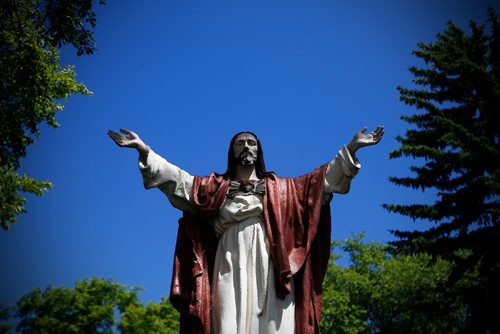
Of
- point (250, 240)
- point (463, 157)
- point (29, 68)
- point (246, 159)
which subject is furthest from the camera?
point (463, 157)

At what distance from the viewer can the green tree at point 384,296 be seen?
25.4 meters

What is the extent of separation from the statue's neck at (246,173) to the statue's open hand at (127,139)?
1178mm

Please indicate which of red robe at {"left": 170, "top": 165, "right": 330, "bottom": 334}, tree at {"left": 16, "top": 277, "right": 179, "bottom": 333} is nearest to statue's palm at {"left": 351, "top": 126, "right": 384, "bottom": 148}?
red robe at {"left": 170, "top": 165, "right": 330, "bottom": 334}

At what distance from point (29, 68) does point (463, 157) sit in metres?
13.0

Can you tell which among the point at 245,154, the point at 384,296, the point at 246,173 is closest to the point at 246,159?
the point at 245,154

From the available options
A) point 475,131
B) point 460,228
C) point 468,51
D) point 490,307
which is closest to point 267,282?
point 490,307

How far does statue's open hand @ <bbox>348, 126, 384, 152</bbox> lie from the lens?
6.28m

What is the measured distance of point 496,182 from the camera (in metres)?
17.7

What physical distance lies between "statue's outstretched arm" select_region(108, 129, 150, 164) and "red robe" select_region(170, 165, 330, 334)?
65 centimetres

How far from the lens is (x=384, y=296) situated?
27.6m

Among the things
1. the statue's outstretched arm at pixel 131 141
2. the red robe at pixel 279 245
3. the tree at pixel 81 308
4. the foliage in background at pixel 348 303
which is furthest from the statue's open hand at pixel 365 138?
the tree at pixel 81 308

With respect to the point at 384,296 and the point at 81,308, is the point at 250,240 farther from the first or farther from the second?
the point at 81,308

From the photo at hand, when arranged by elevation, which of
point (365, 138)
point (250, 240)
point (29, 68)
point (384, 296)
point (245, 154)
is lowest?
point (250, 240)

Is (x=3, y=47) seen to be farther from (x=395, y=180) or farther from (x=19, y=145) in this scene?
(x=395, y=180)
